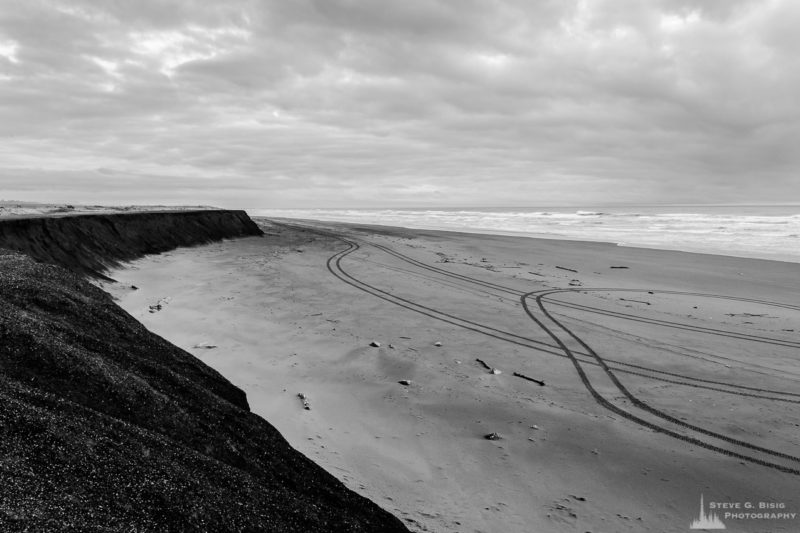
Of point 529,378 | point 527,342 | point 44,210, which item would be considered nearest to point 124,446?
point 529,378

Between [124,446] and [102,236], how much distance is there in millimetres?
11658

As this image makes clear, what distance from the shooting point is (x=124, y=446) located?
2.48 metres

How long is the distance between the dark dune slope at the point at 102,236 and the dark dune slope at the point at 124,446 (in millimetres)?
5993

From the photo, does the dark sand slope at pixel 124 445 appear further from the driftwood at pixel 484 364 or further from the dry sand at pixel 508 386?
the driftwood at pixel 484 364

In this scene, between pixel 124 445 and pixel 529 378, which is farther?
pixel 529 378

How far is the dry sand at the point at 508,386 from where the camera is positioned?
3.98 m

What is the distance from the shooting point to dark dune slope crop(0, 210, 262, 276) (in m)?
9.16

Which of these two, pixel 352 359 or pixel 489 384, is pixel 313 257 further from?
pixel 489 384

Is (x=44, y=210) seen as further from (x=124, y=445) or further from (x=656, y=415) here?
(x=656, y=415)

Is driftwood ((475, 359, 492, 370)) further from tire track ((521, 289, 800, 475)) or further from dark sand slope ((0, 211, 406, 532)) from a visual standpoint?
dark sand slope ((0, 211, 406, 532))

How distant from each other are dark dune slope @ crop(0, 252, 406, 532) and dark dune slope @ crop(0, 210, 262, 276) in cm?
599

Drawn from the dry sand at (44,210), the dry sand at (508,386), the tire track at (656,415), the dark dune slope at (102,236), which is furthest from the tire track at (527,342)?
the dry sand at (44,210)

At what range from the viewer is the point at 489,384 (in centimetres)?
609

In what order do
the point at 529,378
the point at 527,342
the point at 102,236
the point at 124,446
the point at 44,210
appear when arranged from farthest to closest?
the point at 44,210 < the point at 102,236 < the point at 527,342 < the point at 529,378 < the point at 124,446
